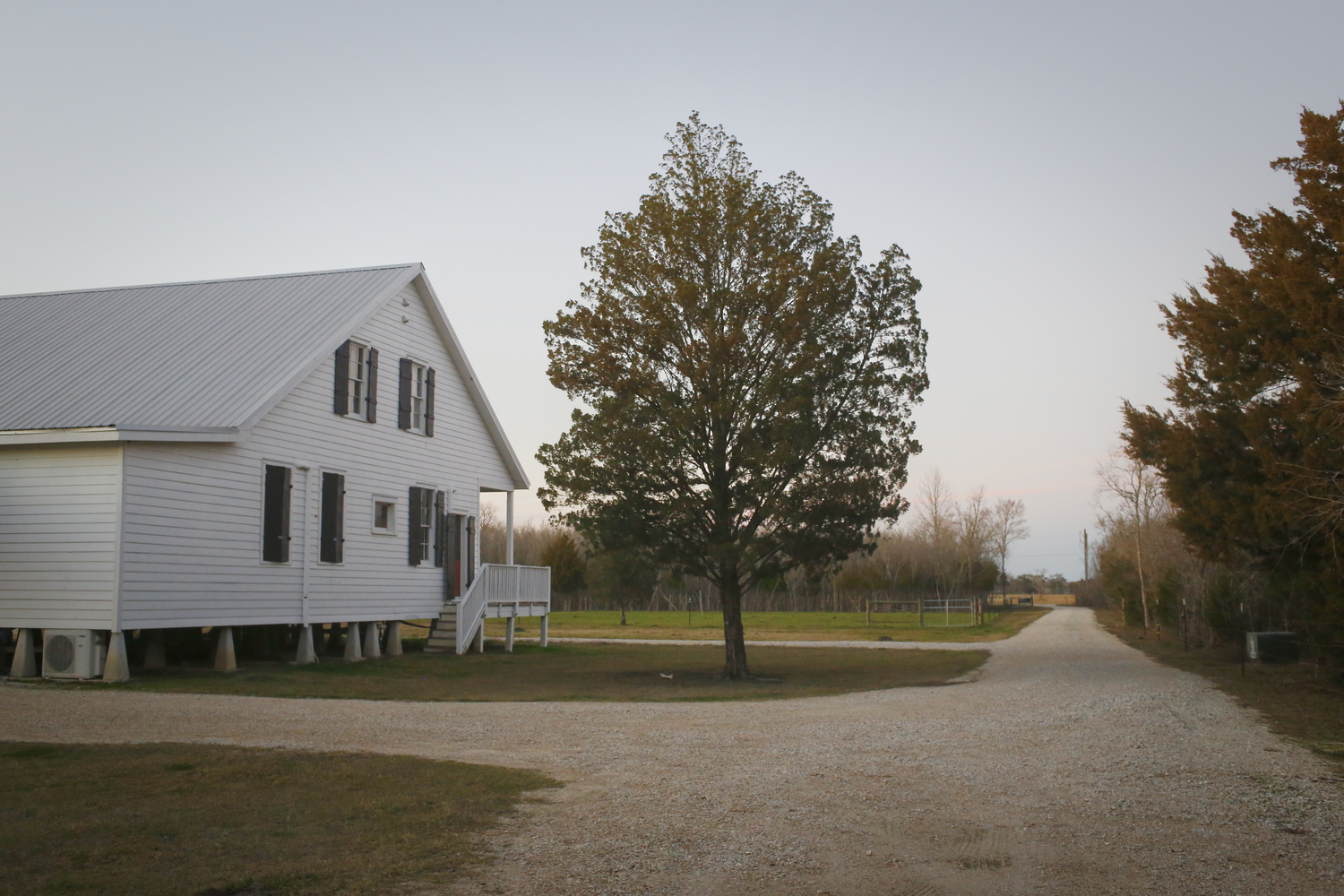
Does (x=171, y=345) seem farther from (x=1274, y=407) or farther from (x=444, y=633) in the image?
(x=1274, y=407)

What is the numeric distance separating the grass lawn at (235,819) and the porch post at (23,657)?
8.27m

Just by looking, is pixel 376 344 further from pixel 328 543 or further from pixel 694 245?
pixel 694 245

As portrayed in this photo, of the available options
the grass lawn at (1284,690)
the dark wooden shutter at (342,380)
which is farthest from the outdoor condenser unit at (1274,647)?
the dark wooden shutter at (342,380)

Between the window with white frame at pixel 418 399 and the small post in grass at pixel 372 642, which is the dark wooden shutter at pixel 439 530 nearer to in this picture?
the window with white frame at pixel 418 399

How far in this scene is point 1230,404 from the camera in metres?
18.3

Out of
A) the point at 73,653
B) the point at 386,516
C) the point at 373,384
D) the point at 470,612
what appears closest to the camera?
the point at 73,653

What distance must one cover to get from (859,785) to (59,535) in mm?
13281

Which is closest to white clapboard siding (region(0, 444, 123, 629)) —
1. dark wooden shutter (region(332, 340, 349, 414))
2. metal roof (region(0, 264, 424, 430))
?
metal roof (region(0, 264, 424, 430))

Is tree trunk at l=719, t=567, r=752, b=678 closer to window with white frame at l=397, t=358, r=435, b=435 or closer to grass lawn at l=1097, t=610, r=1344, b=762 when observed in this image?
window with white frame at l=397, t=358, r=435, b=435

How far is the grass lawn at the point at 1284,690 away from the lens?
11.5 metres

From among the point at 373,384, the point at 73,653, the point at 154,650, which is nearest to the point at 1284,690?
the point at 373,384

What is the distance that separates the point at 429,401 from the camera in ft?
77.4

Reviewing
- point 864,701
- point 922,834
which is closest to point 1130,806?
point 922,834

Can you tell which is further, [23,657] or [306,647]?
[306,647]
